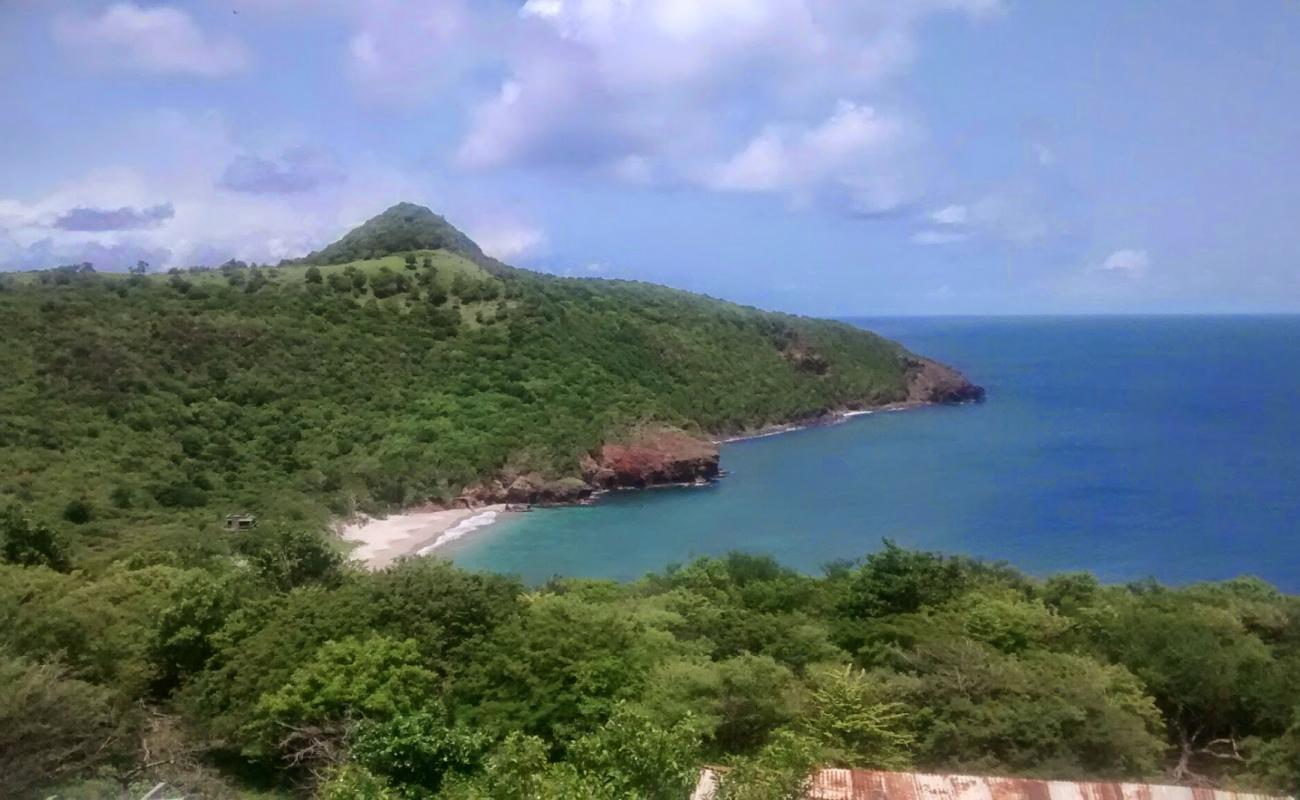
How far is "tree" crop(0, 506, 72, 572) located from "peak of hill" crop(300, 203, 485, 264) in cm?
4504

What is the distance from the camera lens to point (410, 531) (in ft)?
128

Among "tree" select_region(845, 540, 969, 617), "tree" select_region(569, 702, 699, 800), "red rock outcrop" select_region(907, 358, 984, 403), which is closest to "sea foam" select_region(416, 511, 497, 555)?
→ "tree" select_region(845, 540, 969, 617)

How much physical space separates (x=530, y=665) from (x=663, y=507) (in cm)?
3489

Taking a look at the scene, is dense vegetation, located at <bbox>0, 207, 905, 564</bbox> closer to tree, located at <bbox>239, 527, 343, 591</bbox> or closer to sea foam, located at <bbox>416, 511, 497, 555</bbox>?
sea foam, located at <bbox>416, 511, 497, 555</bbox>

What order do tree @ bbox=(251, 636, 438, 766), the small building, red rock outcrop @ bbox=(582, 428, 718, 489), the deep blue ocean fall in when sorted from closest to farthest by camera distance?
tree @ bbox=(251, 636, 438, 766), the small building, the deep blue ocean, red rock outcrop @ bbox=(582, 428, 718, 489)

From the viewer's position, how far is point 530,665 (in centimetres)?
1262

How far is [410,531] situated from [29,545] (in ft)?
61.3

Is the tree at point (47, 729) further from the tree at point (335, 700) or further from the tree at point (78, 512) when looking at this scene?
the tree at point (78, 512)

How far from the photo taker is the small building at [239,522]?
32850mm

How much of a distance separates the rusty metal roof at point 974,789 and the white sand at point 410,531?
25.3m

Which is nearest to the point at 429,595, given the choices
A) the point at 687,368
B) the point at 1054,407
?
the point at 687,368

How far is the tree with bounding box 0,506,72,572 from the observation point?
20.7 meters

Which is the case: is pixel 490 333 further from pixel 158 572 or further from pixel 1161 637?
pixel 1161 637

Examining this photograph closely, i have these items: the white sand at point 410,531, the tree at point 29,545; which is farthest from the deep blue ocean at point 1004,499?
the tree at point 29,545
